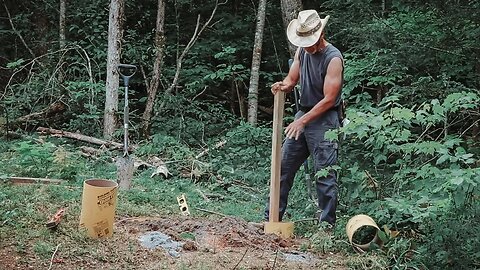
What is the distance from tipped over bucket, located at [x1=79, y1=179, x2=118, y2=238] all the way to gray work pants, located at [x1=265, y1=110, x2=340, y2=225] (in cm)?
138

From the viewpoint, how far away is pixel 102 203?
3410mm

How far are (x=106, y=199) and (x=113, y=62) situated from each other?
5.25m

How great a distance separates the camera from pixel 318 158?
4.18 meters

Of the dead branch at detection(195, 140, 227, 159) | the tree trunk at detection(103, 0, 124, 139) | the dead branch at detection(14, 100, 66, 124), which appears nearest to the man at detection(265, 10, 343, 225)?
the dead branch at detection(195, 140, 227, 159)

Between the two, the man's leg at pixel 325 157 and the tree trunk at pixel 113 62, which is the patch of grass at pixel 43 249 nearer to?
the man's leg at pixel 325 157

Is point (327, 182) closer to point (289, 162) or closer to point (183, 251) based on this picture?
point (289, 162)

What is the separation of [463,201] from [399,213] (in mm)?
438

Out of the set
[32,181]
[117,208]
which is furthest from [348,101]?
[32,181]

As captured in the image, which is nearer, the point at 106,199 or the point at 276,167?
the point at 106,199

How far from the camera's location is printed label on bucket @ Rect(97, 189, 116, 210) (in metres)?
3.40

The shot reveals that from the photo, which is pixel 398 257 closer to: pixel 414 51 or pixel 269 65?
pixel 414 51

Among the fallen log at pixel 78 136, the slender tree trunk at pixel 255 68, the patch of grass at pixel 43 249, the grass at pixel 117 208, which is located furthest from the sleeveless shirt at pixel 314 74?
the slender tree trunk at pixel 255 68

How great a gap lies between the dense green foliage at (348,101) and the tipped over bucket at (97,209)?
156 cm

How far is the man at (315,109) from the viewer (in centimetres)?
409
